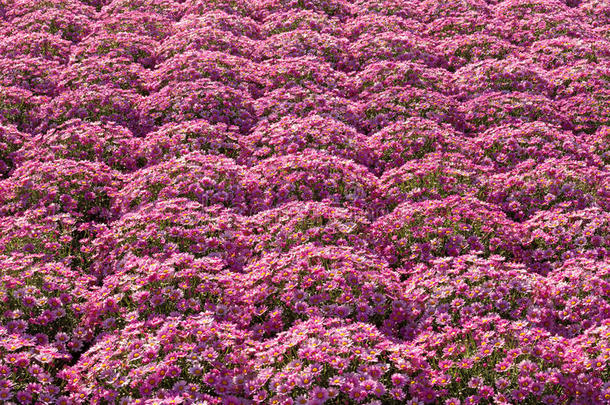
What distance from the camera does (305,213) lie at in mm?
8133

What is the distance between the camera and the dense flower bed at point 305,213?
5.68 m

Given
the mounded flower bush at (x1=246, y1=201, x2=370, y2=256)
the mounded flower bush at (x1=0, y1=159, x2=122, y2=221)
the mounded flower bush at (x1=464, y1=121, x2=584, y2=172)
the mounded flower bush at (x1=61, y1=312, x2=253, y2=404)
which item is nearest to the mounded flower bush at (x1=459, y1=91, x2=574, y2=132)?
the mounded flower bush at (x1=464, y1=121, x2=584, y2=172)

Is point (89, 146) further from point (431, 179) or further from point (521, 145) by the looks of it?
point (521, 145)

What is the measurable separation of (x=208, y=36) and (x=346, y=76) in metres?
3.79

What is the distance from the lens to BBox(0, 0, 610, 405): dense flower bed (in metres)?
5.68

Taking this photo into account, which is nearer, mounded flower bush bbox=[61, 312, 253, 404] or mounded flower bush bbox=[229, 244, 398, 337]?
mounded flower bush bbox=[61, 312, 253, 404]

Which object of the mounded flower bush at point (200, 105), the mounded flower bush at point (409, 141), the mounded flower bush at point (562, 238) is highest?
the mounded flower bush at point (200, 105)

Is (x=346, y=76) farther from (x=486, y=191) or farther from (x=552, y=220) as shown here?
(x=552, y=220)

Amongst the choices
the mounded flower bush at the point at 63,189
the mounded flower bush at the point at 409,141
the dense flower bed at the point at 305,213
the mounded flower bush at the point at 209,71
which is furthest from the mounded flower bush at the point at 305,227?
the mounded flower bush at the point at 209,71

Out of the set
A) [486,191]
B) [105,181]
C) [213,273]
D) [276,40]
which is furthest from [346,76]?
[213,273]

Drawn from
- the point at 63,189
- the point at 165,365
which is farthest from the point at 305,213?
the point at 63,189

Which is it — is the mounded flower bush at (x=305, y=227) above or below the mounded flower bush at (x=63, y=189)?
below

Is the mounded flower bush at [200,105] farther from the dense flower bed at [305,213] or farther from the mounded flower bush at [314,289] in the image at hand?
the mounded flower bush at [314,289]

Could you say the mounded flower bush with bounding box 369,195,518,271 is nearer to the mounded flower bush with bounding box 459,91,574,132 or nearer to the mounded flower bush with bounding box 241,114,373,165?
the mounded flower bush with bounding box 241,114,373,165
